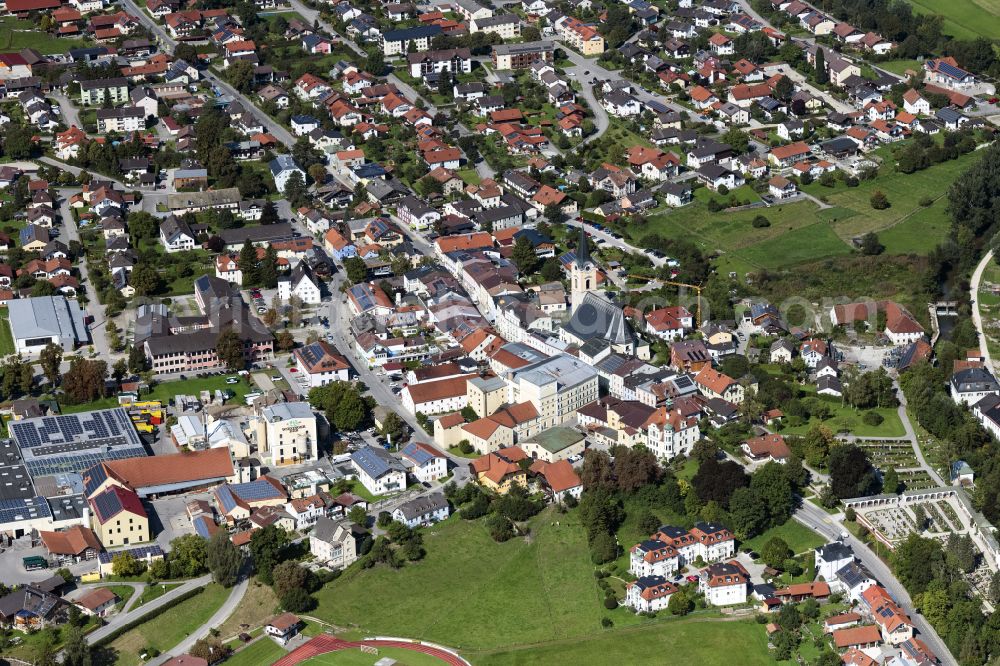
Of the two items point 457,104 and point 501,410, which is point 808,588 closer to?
point 501,410

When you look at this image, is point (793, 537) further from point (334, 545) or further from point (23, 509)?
point (23, 509)

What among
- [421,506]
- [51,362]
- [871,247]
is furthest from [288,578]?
[871,247]

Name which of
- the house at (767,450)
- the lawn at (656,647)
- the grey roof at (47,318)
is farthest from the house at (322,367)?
the lawn at (656,647)

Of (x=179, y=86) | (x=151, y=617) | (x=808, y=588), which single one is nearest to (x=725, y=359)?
(x=808, y=588)

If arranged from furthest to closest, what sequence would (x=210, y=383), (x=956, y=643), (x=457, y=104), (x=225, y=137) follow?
1. (x=457, y=104)
2. (x=225, y=137)
3. (x=210, y=383)
4. (x=956, y=643)

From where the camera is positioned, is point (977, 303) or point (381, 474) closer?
point (381, 474)

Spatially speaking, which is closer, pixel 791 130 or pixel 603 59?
pixel 791 130

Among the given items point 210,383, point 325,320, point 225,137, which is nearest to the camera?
point 210,383
